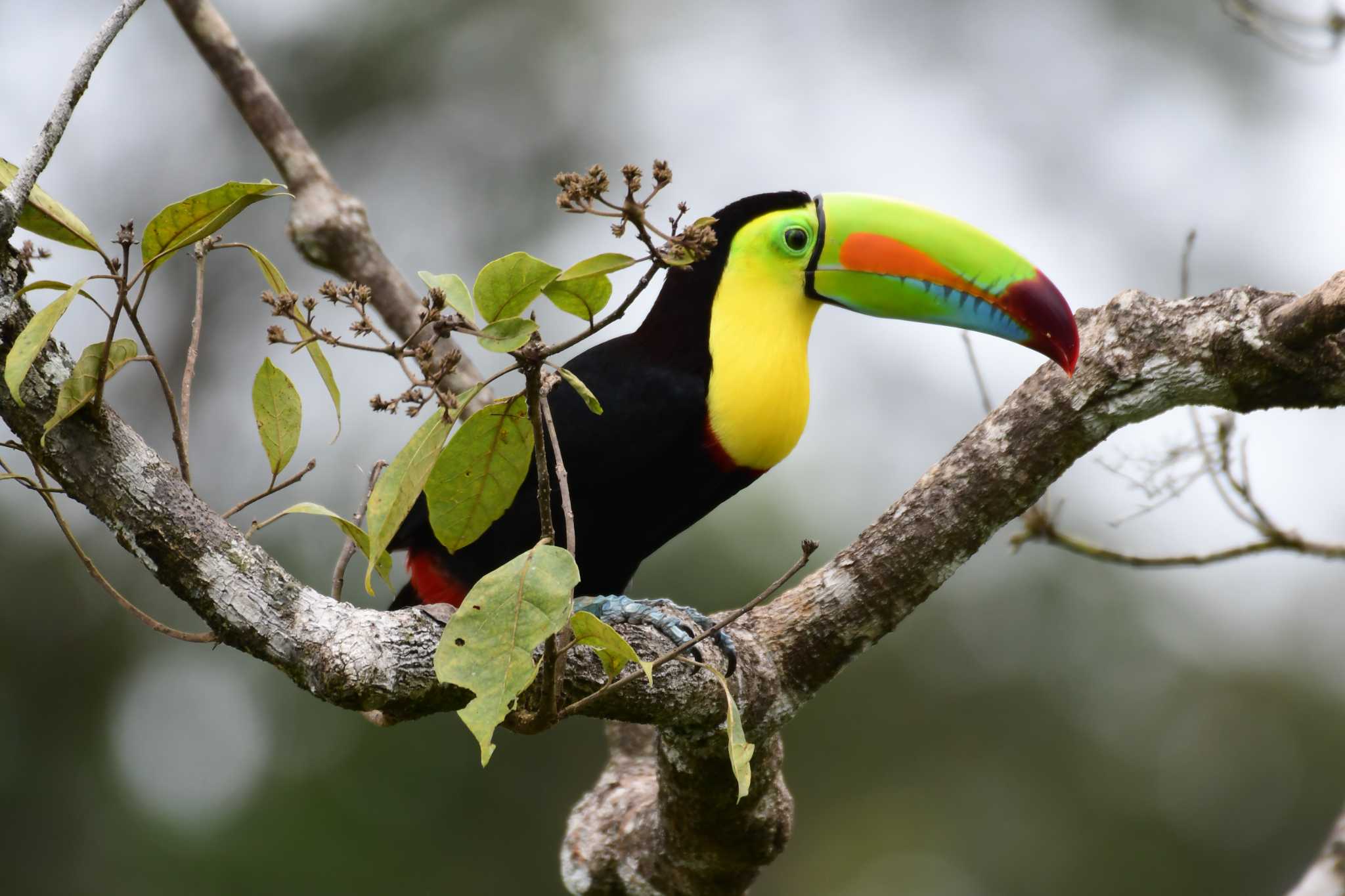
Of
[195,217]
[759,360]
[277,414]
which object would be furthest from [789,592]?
[195,217]

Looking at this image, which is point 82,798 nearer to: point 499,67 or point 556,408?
point 499,67

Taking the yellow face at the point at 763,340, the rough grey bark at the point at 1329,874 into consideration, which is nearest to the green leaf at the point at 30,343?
the yellow face at the point at 763,340

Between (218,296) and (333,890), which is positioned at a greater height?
(218,296)

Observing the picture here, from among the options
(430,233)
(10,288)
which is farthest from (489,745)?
(430,233)

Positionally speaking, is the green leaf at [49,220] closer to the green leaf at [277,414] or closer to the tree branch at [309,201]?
the green leaf at [277,414]

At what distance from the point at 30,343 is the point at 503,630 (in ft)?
2.14

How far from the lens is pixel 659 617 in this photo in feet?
8.14

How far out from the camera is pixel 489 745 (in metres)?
1.50

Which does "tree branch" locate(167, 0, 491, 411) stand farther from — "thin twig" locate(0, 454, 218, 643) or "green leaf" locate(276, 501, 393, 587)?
"thin twig" locate(0, 454, 218, 643)

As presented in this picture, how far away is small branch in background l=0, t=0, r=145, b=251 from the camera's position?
1.60 meters

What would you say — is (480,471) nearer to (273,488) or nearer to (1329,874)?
(273,488)

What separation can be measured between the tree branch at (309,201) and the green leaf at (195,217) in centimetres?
154

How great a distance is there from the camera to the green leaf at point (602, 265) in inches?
60.6

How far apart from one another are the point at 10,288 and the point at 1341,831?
5.65ft
